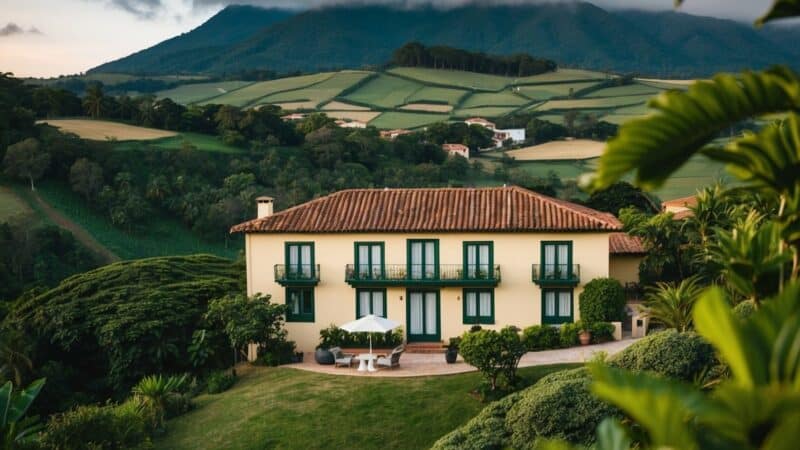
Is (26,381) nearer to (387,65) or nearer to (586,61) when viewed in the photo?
(387,65)

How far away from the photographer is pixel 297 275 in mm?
28906

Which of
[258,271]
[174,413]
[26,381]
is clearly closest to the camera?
[174,413]

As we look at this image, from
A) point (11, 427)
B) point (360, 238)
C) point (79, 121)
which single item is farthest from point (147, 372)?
point (79, 121)

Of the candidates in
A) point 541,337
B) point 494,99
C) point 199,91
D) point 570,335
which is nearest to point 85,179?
point 541,337

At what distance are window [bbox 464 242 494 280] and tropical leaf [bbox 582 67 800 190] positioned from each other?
2562cm

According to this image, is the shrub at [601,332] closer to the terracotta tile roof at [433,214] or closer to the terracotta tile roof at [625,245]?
the terracotta tile roof at [433,214]

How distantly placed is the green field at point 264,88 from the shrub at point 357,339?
81.2 metres

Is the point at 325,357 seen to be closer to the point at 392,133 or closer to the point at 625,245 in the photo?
the point at 625,245

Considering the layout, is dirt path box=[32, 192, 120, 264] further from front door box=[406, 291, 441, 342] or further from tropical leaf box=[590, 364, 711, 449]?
tropical leaf box=[590, 364, 711, 449]

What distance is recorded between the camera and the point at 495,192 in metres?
30.2

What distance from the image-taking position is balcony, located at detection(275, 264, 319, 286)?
28.7 metres

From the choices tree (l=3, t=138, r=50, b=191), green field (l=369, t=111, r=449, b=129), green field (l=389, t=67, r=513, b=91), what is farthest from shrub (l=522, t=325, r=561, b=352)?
green field (l=389, t=67, r=513, b=91)

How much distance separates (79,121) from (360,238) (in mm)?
49012

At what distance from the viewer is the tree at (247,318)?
25609mm
